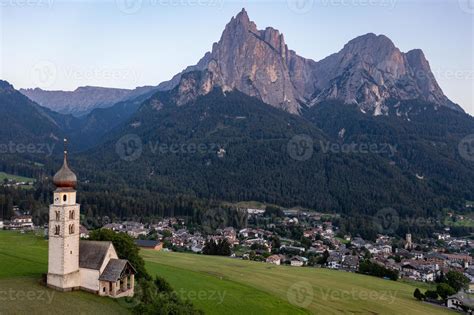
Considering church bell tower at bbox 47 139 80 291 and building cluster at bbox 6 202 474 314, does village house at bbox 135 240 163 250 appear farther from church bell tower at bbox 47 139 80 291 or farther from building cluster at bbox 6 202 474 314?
church bell tower at bbox 47 139 80 291

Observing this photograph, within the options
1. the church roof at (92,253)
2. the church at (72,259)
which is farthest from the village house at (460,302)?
the church roof at (92,253)

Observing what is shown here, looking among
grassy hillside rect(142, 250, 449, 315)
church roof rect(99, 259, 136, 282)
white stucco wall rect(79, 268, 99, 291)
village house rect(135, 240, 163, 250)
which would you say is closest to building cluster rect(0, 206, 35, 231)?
village house rect(135, 240, 163, 250)

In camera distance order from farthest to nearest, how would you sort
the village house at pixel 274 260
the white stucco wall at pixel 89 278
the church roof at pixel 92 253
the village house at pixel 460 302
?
the village house at pixel 274 260, the village house at pixel 460 302, the church roof at pixel 92 253, the white stucco wall at pixel 89 278

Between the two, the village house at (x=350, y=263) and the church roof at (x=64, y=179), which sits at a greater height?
the church roof at (x=64, y=179)

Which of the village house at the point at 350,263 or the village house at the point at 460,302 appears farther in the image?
the village house at the point at 350,263

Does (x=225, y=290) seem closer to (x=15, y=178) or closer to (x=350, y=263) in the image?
(x=350, y=263)

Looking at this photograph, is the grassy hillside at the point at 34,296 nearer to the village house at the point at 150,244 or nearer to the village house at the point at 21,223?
the village house at the point at 150,244

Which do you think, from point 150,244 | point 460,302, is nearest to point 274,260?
point 150,244
